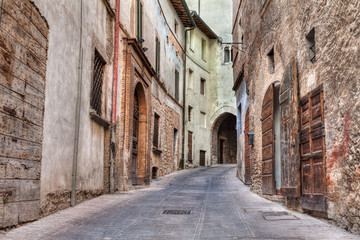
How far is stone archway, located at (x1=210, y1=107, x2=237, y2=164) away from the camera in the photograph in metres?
27.3

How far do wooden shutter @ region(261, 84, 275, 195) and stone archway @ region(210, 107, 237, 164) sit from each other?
17.0 meters

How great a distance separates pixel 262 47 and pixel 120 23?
4.00m

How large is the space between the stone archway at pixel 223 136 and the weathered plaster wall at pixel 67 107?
18126 millimetres

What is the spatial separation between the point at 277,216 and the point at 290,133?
169 cm

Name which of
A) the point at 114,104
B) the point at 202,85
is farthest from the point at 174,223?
the point at 202,85

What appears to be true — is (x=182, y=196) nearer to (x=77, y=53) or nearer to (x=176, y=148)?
(x=77, y=53)

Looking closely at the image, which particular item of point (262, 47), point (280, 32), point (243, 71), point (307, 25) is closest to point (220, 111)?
point (243, 71)

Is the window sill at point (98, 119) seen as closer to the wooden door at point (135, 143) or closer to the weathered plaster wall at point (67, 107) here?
the weathered plaster wall at point (67, 107)

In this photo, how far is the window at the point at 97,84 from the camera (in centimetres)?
916

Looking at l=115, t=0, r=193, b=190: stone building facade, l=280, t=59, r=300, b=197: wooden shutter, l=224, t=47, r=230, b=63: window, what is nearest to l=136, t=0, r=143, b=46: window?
l=115, t=0, r=193, b=190: stone building facade

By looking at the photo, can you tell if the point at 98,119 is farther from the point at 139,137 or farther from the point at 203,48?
the point at 203,48

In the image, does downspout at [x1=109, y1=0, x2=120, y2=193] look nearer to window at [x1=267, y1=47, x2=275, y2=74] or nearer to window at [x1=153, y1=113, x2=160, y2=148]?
window at [x1=267, y1=47, x2=275, y2=74]

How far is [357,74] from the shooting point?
5020mm

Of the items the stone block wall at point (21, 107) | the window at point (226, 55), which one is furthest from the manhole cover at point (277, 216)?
the window at point (226, 55)
